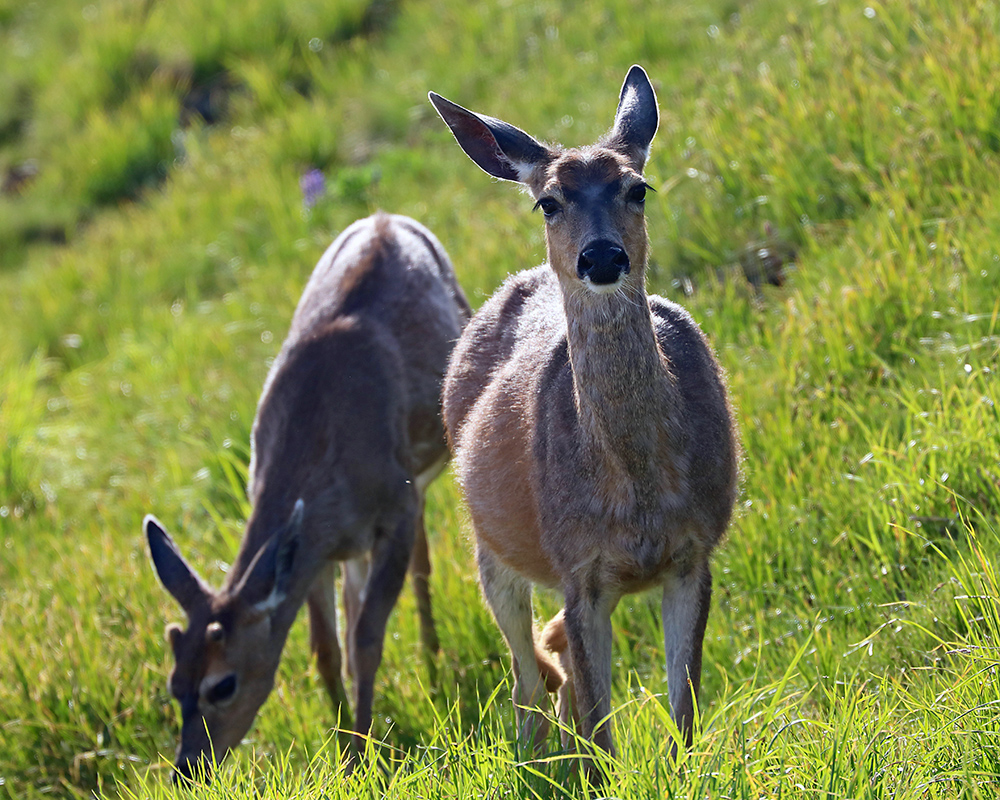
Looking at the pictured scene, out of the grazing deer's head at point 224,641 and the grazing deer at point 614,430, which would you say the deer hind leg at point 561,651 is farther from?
the grazing deer's head at point 224,641

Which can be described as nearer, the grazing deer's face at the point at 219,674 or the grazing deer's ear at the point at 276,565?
the grazing deer's face at the point at 219,674

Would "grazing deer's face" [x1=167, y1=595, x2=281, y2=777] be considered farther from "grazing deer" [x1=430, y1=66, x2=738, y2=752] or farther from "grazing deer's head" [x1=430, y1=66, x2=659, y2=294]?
"grazing deer's head" [x1=430, y1=66, x2=659, y2=294]

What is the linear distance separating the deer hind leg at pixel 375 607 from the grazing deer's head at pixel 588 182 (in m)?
2.37

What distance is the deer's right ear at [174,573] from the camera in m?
5.89

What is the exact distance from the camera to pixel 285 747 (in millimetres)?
5719

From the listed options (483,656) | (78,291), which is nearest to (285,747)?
(483,656)

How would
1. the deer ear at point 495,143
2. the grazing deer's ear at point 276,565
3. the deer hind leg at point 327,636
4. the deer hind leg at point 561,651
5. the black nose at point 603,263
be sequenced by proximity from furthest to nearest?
the deer hind leg at point 327,636 → the grazing deer's ear at point 276,565 → the deer hind leg at point 561,651 → the deer ear at point 495,143 → the black nose at point 603,263

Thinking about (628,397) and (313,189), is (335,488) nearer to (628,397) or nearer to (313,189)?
(628,397)

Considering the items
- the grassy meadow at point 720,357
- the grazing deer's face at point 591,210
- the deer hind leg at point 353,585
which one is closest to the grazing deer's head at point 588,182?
the grazing deer's face at point 591,210

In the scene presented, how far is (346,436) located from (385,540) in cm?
58

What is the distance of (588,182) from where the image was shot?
423 centimetres

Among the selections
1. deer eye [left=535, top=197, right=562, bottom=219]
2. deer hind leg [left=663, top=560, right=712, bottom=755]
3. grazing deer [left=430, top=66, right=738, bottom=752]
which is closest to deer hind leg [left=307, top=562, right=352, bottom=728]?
grazing deer [left=430, top=66, right=738, bottom=752]

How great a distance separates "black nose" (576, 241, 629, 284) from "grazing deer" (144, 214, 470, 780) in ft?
8.27

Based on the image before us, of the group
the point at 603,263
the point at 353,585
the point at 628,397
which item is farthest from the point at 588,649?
the point at 353,585
